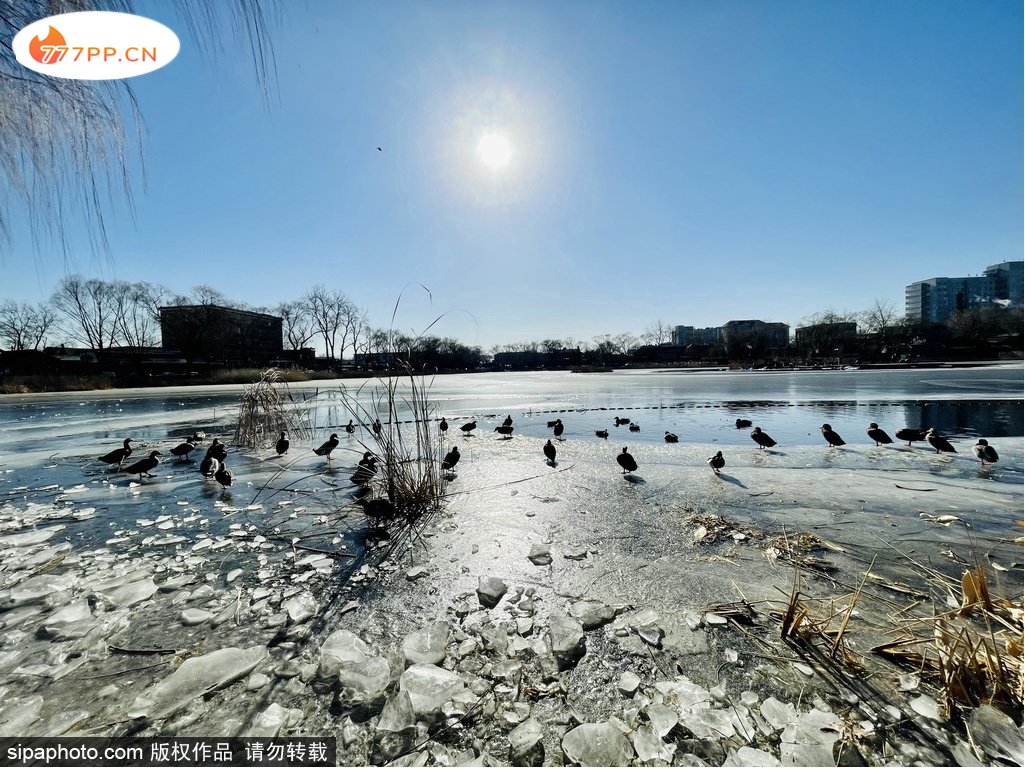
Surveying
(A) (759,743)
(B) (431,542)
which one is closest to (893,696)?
(A) (759,743)

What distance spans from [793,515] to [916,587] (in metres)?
1.40

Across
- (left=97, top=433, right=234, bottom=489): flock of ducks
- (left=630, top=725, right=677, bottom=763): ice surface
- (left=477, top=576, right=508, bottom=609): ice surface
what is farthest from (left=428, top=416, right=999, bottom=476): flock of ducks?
(left=630, top=725, right=677, bottom=763): ice surface

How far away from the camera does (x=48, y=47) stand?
2.10 m

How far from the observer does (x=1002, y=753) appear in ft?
4.29

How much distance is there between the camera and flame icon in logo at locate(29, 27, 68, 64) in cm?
206

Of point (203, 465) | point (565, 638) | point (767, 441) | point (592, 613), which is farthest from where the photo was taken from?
point (767, 441)

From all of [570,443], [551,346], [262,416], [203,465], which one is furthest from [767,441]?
[551,346]

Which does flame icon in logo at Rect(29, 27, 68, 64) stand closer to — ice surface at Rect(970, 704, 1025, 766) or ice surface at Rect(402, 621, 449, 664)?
ice surface at Rect(402, 621, 449, 664)

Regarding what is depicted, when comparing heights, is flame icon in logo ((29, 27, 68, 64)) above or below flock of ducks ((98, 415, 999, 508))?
above

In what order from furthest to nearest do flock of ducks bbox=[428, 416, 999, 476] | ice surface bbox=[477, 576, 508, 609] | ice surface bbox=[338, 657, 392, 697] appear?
flock of ducks bbox=[428, 416, 999, 476], ice surface bbox=[477, 576, 508, 609], ice surface bbox=[338, 657, 392, 697]

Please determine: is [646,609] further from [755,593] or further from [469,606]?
[469,606]

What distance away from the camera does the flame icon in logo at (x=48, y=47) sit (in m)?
2.06

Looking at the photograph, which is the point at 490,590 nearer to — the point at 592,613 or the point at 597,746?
the point at 592,613

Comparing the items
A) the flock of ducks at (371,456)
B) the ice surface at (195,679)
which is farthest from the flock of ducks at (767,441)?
the ice surface at (195,679)
